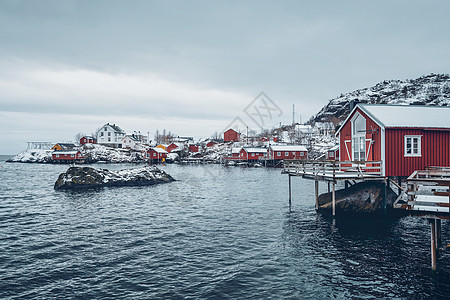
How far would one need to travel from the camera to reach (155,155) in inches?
4439

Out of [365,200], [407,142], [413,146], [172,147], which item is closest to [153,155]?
[172,147]

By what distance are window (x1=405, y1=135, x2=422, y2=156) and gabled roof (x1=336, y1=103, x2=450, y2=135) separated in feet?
3.30

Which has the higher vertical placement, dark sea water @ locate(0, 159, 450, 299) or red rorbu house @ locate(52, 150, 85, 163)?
red rorbu house @ locate(52, 150, 85, 163)

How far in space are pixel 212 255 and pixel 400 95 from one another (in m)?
141

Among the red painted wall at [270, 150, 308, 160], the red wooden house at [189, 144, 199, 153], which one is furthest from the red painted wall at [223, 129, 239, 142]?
the red painted wall at [270, 150, 308, 160]

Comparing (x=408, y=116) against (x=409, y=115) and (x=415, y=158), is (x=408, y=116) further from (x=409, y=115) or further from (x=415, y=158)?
(x=415, y=158)

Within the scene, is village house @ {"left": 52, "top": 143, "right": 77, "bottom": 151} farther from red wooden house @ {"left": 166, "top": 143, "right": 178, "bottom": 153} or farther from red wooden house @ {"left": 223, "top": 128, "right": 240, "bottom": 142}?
red wooden house @ {"left": 223, "top": 128, "right": 240, "bottom": 142}

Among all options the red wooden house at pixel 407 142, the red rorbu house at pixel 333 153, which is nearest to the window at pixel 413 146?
the red wooden house at pixel 407 142

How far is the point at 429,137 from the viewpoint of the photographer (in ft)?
76.2

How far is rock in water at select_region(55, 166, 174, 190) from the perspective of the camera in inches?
1649

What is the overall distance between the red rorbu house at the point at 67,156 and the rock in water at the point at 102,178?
74.3 m

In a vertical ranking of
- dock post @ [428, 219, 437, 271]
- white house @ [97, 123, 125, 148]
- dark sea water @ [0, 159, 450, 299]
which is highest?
white house @ [97, 123, 125, 148]

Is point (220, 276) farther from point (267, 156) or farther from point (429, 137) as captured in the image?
point (267, 156)

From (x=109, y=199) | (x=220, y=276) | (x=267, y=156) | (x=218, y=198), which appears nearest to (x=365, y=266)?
(x=220, y=276)
